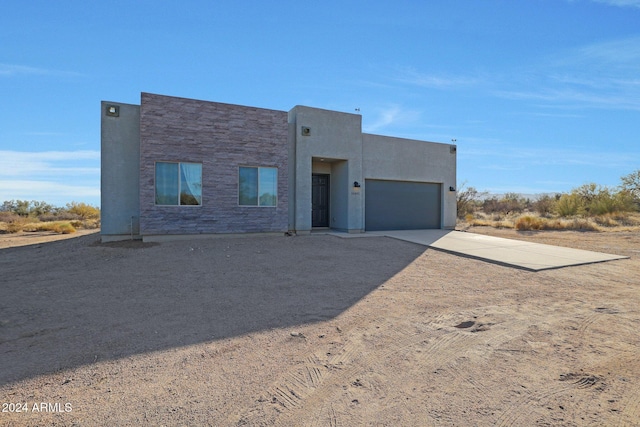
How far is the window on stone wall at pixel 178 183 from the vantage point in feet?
36.5

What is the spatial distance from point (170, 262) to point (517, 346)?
24.0ft

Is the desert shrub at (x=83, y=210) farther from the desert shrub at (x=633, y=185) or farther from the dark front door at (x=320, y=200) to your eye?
the desert shrub at (x=633, y=185)

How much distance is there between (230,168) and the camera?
1185 cm

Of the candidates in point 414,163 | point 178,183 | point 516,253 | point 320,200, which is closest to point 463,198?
point 414,163

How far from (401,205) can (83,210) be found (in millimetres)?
24971

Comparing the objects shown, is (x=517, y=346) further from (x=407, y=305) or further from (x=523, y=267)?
(x=523, y=267)

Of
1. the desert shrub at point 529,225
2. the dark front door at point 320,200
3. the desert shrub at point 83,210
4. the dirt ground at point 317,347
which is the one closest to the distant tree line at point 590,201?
the desert shrub at point 529,225

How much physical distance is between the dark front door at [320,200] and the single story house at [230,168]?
5 centimetres

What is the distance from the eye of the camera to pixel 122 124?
11.3 metres

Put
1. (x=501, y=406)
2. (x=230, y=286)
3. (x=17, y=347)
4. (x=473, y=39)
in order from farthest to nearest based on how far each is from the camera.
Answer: (x=473, y=39), (x=230, y=286), (x=17, y=347), (x=501, y=406)

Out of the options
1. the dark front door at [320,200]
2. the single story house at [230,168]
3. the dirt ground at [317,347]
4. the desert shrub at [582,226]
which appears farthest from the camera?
the desert shrub at [582,226]

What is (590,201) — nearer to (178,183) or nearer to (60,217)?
(178,183)

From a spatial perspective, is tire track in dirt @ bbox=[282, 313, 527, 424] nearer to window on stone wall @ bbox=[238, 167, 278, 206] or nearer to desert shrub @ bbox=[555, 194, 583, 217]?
window on stone wall @ bbox=[238, 167, 278, 206]

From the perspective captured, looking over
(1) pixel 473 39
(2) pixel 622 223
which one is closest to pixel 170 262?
(1) pixel 473 39
